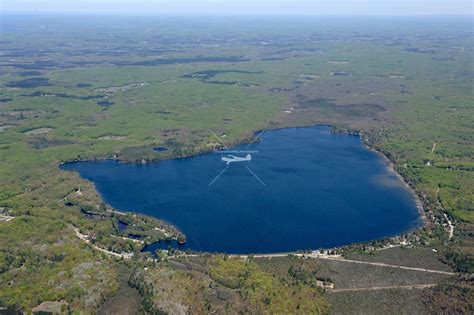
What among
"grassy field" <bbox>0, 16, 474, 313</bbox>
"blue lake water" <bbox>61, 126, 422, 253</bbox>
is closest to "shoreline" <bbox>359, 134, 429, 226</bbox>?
"blue lake water" <bbox>61, 126, 422, 253</bbox>

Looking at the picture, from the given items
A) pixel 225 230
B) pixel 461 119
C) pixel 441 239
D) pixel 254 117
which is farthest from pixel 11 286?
pixel 461 119

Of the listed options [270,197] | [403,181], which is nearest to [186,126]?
[270,197]

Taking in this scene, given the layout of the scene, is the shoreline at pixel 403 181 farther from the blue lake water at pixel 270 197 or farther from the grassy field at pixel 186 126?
the grassy field at pixel 186 126

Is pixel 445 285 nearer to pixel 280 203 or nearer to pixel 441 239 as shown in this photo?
pixel 441 239

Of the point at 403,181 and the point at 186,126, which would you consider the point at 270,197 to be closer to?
the point at 403,181

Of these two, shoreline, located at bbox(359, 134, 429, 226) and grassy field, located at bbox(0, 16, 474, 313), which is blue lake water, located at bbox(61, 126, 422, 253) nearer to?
shoreline, located at bbox(359, 134, 429, 226)

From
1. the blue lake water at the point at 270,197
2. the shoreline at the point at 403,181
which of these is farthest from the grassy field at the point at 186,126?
the blue lake water at the point at 270,197
